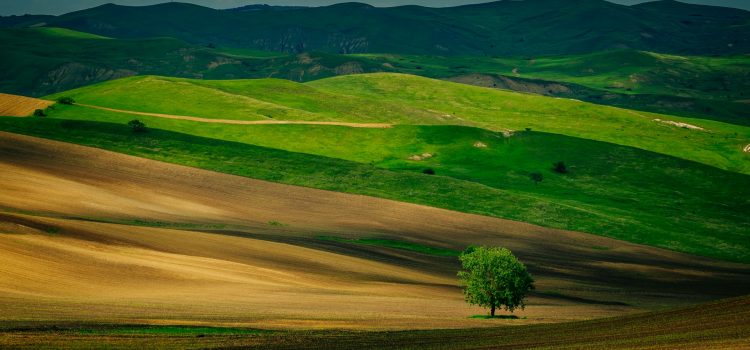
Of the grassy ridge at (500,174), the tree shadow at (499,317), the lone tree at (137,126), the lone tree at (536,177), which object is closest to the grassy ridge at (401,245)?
the grassy ridge at (500,174)

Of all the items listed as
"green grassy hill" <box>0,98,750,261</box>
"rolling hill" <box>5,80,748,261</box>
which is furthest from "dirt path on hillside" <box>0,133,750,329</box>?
"rolling hill" <box>5,80,748,261</box>

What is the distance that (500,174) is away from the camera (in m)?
134

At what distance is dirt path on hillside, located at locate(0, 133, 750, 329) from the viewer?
48.3 meters

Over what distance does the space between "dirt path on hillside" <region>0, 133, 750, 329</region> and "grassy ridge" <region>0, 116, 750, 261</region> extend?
5.46 metres

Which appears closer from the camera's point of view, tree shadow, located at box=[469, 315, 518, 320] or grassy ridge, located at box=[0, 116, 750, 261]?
tree shadow, located at box=[469, 315, 518, 320]

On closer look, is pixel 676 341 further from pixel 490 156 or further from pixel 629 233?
pixel 490 156

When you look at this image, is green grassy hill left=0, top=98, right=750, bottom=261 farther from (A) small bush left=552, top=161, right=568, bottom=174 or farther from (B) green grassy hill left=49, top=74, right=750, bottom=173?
(B) green grassy hill left=49, top=74, right=750, bottom=173

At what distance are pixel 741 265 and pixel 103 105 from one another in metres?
105

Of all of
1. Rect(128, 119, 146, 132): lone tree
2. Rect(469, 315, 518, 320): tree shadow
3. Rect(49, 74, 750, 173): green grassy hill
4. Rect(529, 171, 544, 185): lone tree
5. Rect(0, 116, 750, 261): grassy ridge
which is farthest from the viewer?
Rect(49, 74, 750, 173): green grassy hill

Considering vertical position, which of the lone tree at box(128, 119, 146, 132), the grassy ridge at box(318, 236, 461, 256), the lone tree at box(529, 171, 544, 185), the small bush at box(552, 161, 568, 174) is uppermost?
the lone tree at box(128, 119, 146, 132)

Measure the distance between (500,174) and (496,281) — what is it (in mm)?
75317

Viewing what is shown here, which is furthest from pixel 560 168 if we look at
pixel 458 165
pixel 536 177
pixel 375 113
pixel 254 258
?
pixel 254 258

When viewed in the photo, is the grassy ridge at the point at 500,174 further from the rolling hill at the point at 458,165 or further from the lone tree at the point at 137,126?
the lone tree at the point at 137,126

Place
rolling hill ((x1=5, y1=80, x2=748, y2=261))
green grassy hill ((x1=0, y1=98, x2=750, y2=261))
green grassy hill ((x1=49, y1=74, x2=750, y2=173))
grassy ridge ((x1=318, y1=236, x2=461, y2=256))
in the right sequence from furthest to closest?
green grassy hill ((x1=49, y1=74, x2=750, y2=173)) < rolling hill ((x1=5, y1=80, x2=748, y2=261)) < green grassy hill ((x1=0, y1=98, x2=750, y2=261)) < grassy ridge ((x1=318, y1=236, x2=461, y2=256))
